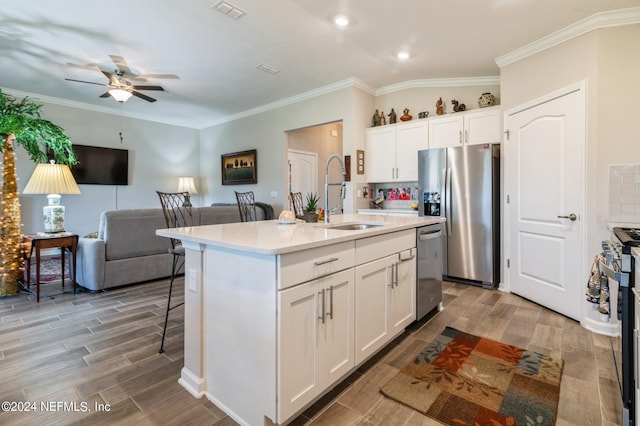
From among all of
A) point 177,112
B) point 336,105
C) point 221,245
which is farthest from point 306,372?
point 177,112

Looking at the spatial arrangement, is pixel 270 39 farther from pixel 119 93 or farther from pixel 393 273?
pixel 393 273

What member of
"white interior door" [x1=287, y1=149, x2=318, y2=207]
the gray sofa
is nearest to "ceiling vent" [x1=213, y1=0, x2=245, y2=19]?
the gray sofa

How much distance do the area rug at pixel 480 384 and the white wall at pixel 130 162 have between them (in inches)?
259

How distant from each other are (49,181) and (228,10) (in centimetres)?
285

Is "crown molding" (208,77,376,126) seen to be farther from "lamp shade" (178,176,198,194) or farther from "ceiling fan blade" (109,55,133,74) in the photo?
"ceiling fan blade" (109,55,133,74)

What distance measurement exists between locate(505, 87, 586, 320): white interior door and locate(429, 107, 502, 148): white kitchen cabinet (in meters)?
0.30

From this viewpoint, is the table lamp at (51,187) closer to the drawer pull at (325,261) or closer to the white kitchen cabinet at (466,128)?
the drawer pull at (325,261)

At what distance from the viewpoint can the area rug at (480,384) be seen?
162 centimetres

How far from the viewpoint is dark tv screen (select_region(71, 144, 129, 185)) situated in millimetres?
5992

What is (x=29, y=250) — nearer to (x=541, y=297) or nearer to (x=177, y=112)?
(x=177, y=112)

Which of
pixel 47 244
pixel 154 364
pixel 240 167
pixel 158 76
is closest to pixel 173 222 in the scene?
pixel 47 244

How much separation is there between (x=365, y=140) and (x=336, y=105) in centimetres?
72

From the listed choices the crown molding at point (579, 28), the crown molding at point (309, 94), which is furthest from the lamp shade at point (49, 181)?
the crown molding at point (579, 28)

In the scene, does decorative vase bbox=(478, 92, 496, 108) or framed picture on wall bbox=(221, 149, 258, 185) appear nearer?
decorative vase bbox=(478, 92, 496, 108)
